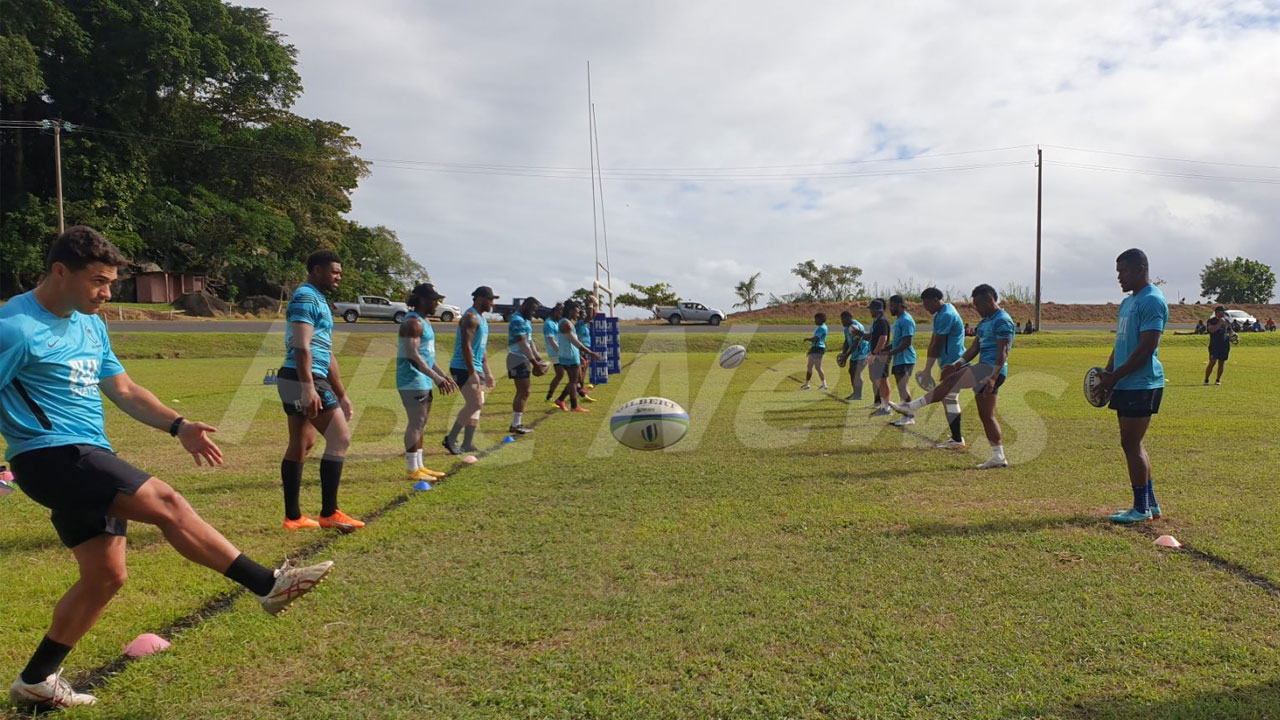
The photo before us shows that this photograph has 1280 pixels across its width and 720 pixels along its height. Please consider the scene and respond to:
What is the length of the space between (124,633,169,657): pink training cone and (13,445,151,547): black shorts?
896 mm

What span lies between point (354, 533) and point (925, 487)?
18.4ft

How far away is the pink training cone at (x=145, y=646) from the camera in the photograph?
12.8 feet

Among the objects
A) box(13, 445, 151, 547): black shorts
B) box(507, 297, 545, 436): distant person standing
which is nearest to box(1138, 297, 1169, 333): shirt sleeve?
box(13, 445, 151, 547): black shorts

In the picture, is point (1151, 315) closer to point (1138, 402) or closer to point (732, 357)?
point (1138, 402)

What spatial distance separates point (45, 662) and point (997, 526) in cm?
634

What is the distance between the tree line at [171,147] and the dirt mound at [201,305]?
1.27 metres

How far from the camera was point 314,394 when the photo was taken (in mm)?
5941

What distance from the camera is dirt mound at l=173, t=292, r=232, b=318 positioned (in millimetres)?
44000

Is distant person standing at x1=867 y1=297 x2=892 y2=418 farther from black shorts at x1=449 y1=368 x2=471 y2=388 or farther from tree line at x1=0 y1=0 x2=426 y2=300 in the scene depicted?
tree line at x1=0 y1=0 x2=426 y2=300

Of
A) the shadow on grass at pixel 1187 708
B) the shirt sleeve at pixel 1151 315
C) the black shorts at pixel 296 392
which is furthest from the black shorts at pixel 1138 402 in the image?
the black shorts at pixel 296 392

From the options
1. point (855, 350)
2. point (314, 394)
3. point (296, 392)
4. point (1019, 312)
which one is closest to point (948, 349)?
point (855, 350)

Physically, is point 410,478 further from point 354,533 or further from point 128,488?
point 128,488

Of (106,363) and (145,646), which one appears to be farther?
(145,646)

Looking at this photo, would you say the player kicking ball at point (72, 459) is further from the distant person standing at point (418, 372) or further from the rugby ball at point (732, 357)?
the rugby ball at point (732, 357)
